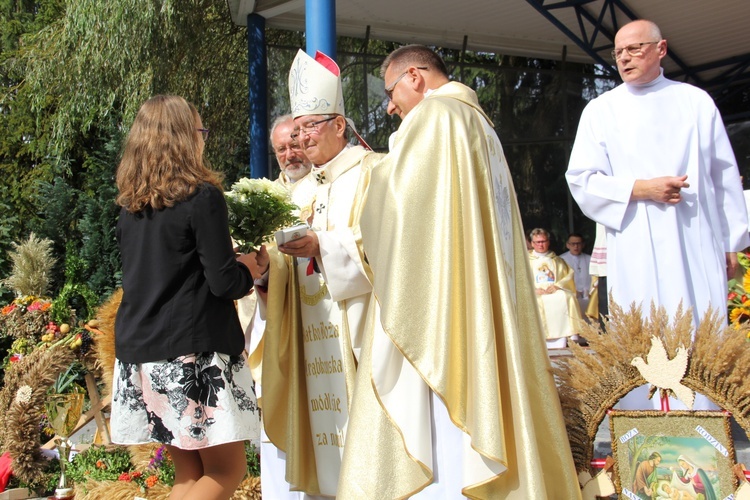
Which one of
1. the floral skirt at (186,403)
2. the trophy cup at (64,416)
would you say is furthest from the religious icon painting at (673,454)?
the trophy cup at (64,416)

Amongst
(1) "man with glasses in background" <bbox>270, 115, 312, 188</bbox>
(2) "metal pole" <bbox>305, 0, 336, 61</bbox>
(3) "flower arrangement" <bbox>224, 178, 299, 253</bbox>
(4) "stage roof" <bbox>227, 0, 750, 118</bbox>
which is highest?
(4) "stage roof" <bbox>227, 0, 750, 118</bbox>

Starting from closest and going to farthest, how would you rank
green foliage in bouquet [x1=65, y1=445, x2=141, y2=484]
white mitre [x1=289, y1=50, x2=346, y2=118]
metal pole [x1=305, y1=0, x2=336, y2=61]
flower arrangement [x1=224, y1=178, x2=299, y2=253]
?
flower arrangement [x1=224, y1=178, x2=299, y2=253] → white mitre [x1=289, y1=50, x2=346, y2=118] → green foliage in bouquet [x1=65, y1=445, x2=141, y2=484] → metal pole [x1=305, y1=0, x2=336, y2=61]

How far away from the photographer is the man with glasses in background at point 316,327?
3633mm

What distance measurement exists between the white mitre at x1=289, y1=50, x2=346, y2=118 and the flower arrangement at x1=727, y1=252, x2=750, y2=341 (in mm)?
2616

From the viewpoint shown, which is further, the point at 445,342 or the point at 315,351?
the point at 315,351

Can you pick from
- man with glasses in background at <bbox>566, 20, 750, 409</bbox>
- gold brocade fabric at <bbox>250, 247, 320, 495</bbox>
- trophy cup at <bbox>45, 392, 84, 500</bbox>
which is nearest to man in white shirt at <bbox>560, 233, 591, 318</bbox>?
man with glasses in background at <bbox>566, 20, 750, 409</bbox>

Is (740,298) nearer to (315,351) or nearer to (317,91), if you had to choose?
(315,351)

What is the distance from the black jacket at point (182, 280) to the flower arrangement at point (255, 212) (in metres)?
0.37

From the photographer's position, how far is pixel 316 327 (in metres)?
3.75

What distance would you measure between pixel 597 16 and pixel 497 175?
963 centimetres

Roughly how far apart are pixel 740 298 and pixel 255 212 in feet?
10.7

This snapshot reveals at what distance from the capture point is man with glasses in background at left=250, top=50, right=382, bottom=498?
363cm

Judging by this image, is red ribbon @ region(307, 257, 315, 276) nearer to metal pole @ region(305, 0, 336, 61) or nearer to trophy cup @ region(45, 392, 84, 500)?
trophy cup @ region(45, 392, 84, 500)

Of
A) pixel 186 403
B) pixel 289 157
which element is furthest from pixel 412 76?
pixel 289 157
